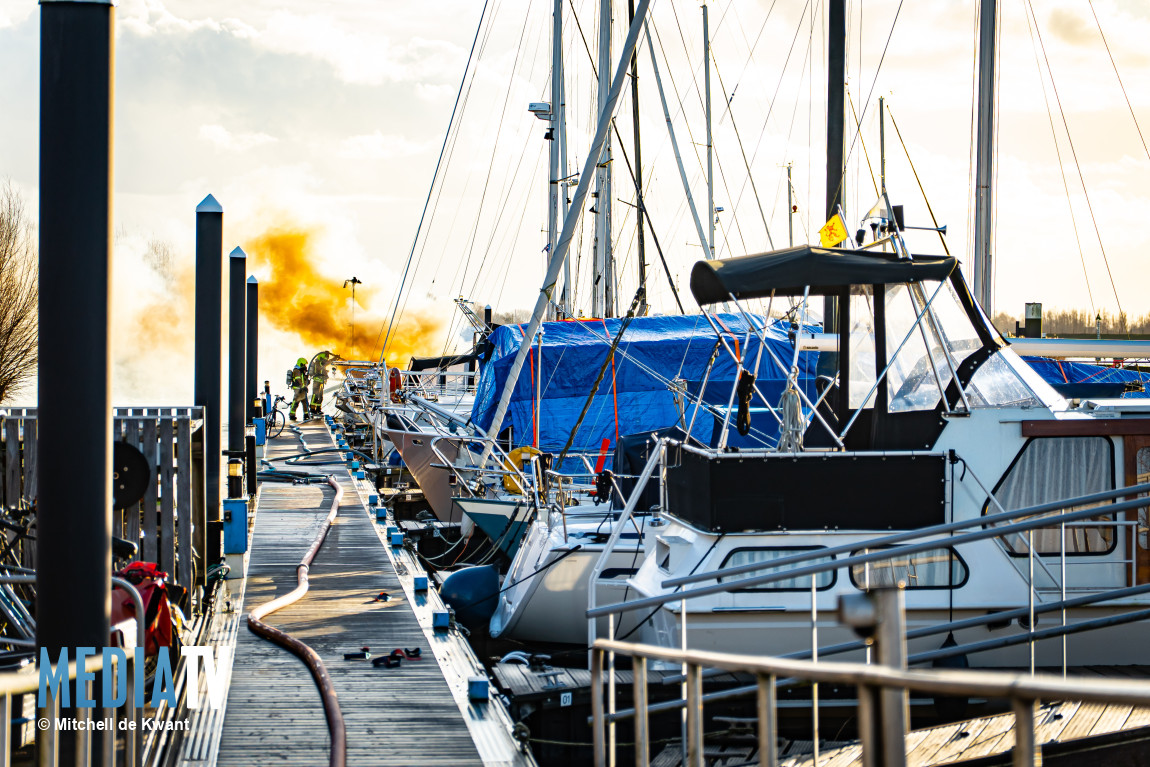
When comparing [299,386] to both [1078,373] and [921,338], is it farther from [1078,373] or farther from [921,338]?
[921,338]

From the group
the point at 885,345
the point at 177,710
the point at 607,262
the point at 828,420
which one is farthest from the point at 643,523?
the point at 607,262

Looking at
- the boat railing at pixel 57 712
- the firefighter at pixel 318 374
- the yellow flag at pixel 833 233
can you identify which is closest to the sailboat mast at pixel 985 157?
the yellow flag at pixel 833 233

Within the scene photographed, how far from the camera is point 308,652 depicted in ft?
28.4

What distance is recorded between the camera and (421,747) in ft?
22.4

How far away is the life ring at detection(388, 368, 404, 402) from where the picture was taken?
31.3 m

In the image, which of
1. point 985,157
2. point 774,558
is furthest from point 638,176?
point 774,558

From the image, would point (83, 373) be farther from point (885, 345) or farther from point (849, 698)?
point (885, 345)

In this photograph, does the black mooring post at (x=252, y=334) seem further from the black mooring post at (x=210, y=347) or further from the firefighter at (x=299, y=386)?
the firefighter at (x=299, y=386)

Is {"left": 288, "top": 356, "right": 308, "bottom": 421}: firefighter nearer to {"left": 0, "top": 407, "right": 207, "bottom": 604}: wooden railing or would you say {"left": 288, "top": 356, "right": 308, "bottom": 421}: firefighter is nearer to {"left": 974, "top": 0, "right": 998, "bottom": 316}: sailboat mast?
{"left": 974, "top": 0, "right": 998, "bottom": 316}: sailboat mast

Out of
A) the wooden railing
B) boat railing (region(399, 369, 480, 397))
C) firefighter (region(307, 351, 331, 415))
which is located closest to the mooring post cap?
the wooden railing

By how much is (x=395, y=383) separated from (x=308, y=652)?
24.2 metres

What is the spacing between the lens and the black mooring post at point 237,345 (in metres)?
17.8

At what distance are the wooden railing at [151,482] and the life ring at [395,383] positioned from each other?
71.9ft

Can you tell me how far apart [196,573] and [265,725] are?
3.59 meters
